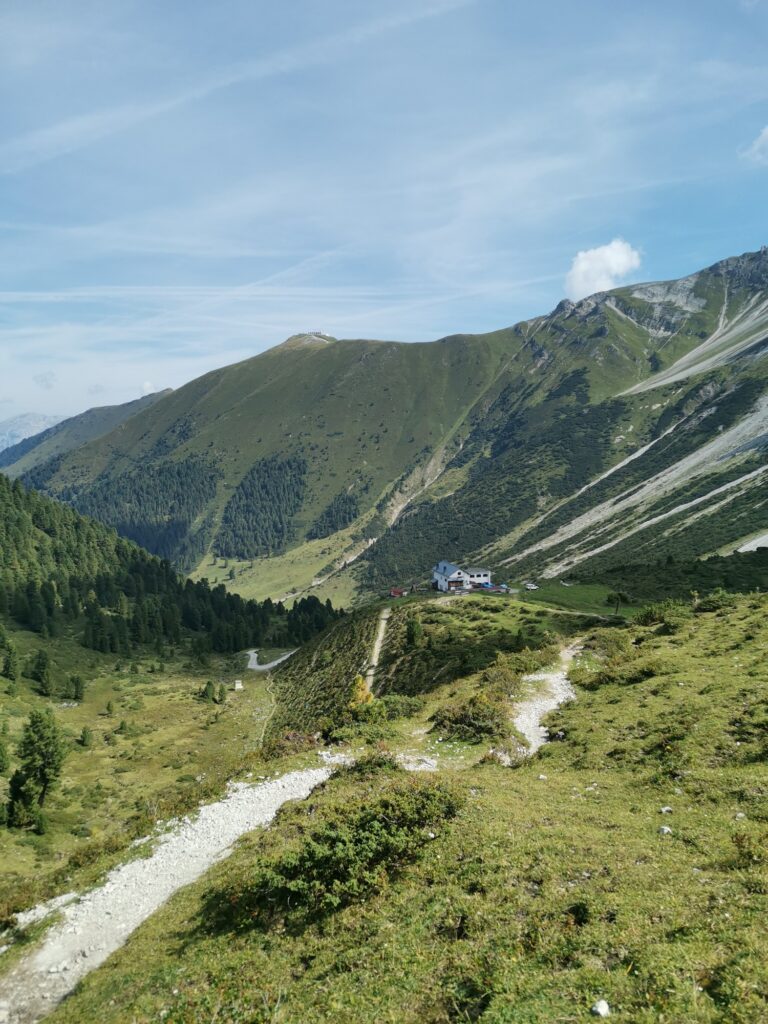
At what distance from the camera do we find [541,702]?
40.1 m

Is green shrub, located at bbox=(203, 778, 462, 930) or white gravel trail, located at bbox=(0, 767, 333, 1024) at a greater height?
green shrub, located at bbox=(203, 778, 462, 930)

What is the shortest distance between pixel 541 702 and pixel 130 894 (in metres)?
28.8

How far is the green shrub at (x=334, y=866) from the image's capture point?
57.5 ft

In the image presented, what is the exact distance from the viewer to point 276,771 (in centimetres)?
3322

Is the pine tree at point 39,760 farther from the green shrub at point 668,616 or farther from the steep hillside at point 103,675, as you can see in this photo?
the green shrub at point 668,616

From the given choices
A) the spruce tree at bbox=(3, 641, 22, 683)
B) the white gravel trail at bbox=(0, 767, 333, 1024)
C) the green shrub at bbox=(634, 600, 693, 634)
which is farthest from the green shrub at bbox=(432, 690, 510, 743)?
the spruce tree at bbox=(3, 641, 22, 683)

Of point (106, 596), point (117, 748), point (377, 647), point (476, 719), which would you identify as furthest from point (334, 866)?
point (106, 596)

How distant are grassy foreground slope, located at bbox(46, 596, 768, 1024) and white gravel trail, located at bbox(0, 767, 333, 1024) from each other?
57.0 inches

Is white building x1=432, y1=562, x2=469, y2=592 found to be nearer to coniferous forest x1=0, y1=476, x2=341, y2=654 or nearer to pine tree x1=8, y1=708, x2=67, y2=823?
coniferous forest x1=0, y1=476, x2=341, y2=654

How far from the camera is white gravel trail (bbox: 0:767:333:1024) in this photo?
60.0 feet

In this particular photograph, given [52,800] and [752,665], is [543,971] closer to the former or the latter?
[752,665]

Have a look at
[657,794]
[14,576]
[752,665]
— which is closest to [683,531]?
[752,665]

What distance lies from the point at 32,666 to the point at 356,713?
87.7 meters

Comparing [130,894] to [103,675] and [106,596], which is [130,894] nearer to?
[103,675]
